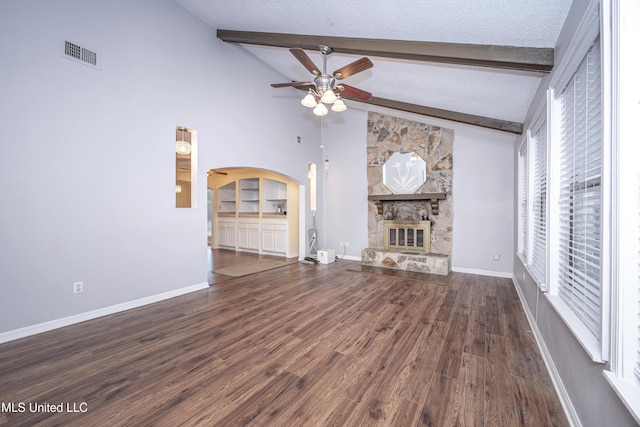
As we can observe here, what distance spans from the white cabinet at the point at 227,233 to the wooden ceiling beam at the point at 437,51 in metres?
5.00

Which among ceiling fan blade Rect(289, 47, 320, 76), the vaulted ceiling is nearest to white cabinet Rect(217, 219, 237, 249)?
the vaulted ceiling

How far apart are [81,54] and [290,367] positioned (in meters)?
3.76

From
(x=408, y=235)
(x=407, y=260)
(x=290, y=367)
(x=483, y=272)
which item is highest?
(x=408, y=235)

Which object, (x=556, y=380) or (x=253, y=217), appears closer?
(x=556, y=380)

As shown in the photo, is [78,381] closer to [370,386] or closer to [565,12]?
[370,386]

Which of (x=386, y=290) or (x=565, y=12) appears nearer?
(x=565, y=12)

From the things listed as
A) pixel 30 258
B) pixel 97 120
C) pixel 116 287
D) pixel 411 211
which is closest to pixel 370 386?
pixel 116 287

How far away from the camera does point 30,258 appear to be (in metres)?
2.50

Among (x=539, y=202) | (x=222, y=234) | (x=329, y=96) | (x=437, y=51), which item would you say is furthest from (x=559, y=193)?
(x=222, y=234)

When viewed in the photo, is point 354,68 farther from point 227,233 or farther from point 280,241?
point 227,233

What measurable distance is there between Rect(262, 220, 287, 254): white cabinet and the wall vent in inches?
172

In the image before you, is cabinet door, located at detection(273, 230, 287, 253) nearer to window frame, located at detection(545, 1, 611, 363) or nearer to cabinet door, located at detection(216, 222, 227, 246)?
cabinet door, located at detection(216, 222, 227, 246)

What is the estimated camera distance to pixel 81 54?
280 cm

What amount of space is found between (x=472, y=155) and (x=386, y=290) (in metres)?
3.04
